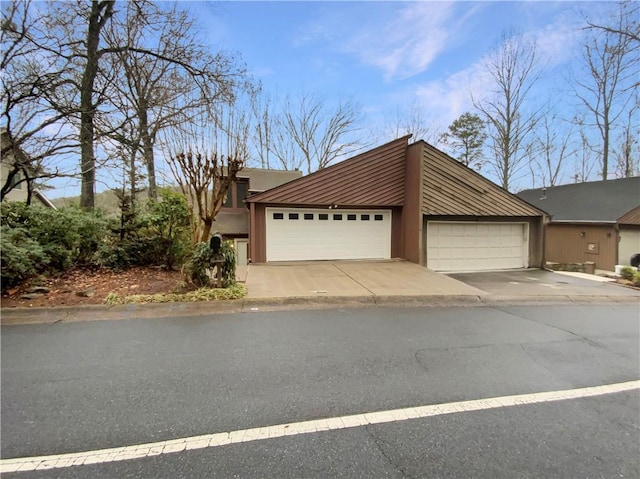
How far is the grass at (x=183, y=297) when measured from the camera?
5.95m

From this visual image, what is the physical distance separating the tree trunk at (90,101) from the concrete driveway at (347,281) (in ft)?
20.1

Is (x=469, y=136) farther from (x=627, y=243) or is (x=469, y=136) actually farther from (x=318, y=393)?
(x=318, y=393)

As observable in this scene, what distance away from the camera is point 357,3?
956 centimetres

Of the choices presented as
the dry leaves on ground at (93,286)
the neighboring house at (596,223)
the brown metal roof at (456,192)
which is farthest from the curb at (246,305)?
the neighboring house at (596,223)

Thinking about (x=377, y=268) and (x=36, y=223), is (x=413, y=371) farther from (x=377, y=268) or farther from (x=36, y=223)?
(x=36, y=223)

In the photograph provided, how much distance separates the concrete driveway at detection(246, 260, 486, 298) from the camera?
7070mm

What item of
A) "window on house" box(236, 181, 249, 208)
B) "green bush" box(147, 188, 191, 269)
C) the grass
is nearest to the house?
"green bush" box(147, 188, 191, 269)

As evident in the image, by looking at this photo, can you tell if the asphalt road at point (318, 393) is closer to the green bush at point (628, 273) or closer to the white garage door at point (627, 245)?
the green bush at point (628, 273)

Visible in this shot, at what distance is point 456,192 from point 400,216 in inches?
87.5

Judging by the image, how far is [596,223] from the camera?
56.0 feet

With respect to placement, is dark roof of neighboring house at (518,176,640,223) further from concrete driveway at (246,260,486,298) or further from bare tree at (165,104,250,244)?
bare tree at (165,104,250,244)

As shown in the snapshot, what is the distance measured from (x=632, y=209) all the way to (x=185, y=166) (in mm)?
21023

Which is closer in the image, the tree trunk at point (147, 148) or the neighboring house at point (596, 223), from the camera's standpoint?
the tree trunk at point (147, 148)

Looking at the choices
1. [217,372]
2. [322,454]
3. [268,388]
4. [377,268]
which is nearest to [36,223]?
[217,372]
